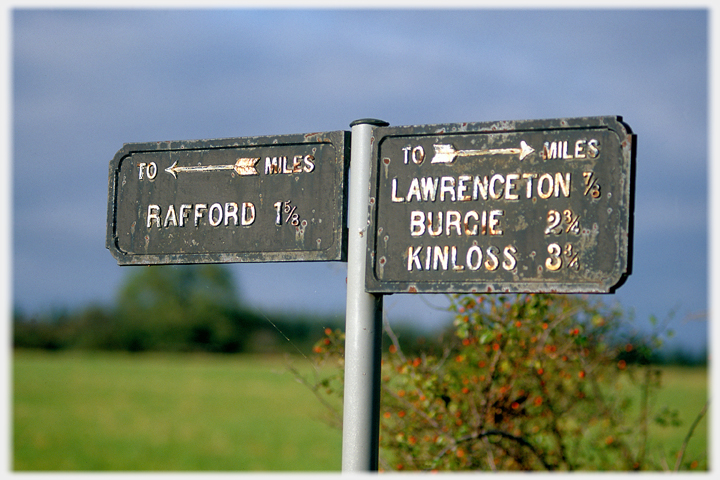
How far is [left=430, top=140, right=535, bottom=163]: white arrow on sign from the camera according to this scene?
2.29m

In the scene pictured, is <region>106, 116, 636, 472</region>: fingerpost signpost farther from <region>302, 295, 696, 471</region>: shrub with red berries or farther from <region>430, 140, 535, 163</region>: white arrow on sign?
<region>302, 295, 696, 471</region>: shrub with red berries

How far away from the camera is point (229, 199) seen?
266 cm

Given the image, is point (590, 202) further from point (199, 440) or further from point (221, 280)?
point (221, 280)

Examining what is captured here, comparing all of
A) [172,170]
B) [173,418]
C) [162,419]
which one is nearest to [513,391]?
[172,170]

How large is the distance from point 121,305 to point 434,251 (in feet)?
214

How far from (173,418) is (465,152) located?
32755 mm

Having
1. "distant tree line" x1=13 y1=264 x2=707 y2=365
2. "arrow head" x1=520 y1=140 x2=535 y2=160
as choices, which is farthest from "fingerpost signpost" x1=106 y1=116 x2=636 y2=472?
"distant tree line" x1=13 y1=264 x2=707 y2=365

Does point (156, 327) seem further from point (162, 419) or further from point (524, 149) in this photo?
point (524, 149)

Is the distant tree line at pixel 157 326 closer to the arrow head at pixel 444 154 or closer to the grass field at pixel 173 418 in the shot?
the grass field at pixel 173 418

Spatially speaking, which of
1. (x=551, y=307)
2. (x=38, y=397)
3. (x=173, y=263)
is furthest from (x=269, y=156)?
(x=38, y=397)

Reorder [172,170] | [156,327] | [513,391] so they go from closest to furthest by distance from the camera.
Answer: [172,170]
[513,391]
[156,327]

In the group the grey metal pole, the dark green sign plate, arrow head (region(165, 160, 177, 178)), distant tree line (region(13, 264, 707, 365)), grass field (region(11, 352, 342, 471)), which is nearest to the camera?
the dark green sign plate

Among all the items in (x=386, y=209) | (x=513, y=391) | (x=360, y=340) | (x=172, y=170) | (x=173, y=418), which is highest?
(x=172, y=170)

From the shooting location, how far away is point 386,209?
2445 millimetres
